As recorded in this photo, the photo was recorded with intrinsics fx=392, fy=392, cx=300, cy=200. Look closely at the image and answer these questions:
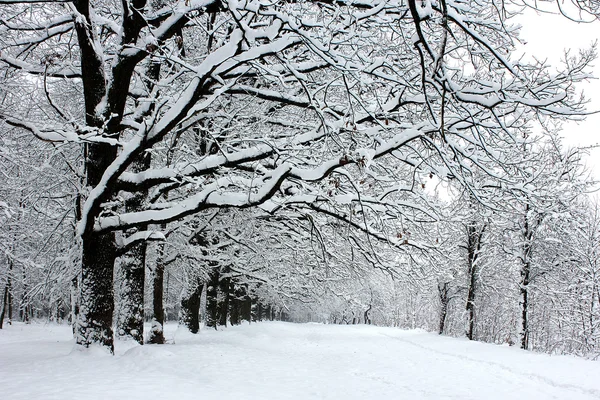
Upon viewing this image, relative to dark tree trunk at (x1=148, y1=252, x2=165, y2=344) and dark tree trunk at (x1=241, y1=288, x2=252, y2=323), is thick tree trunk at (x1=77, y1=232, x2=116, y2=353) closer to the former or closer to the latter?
dark tree trunk at (x1=148, y1=252, x2=165, y2=344)

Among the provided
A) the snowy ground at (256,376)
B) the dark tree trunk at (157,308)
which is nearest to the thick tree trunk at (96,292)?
the snowy ground at (256,376)

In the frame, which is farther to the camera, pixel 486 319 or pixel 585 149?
pixel 486 319

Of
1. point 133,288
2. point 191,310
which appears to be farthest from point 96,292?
point 191,310

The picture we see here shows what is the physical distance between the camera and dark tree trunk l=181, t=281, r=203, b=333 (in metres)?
14.3

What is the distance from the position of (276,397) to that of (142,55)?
5.35 metres

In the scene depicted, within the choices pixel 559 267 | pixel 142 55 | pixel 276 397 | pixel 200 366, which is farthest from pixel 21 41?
pixel 559 267

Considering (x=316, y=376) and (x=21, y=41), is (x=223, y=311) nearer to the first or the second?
(x=316, y=376)

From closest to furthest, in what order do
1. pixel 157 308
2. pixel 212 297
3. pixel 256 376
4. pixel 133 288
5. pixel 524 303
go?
pixel 256 376, pixel 133 288, pixel 157 308, pixel 212 297, pixel 524 303

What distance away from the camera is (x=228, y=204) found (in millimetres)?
5496

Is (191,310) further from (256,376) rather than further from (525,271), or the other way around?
(525,271)

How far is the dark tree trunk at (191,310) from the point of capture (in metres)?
14.3

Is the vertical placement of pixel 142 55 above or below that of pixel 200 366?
above

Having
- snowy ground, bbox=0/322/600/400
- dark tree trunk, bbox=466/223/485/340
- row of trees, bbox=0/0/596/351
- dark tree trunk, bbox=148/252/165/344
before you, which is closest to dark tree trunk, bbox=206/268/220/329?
snowy ground, bbox=0/322/600/400

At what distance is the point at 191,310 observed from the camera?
14641mm
